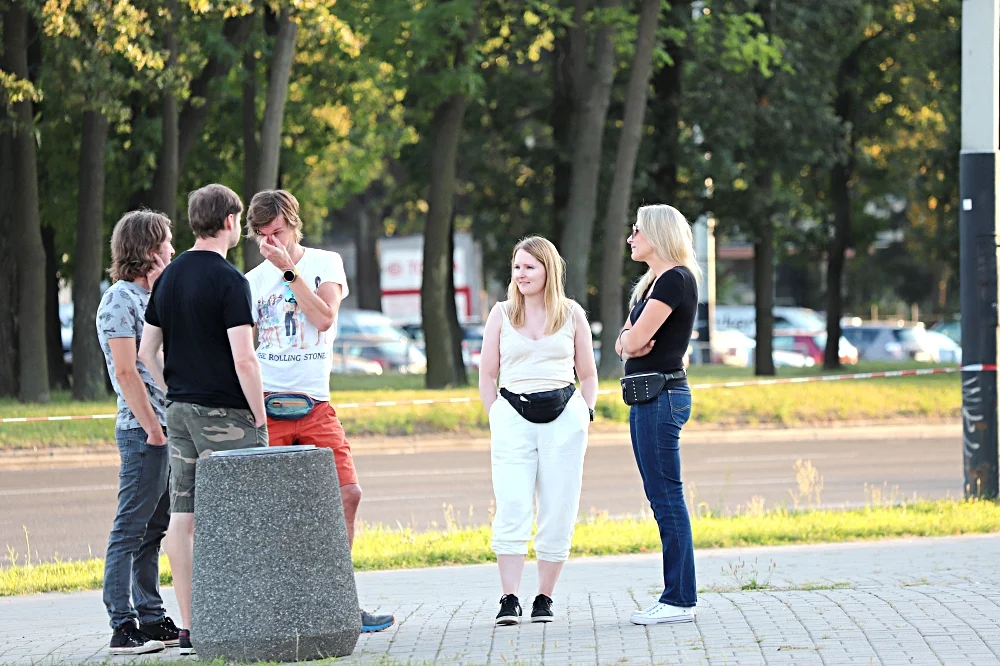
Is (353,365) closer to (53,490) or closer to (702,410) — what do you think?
(702,410)

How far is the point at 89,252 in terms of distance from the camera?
22.4 m

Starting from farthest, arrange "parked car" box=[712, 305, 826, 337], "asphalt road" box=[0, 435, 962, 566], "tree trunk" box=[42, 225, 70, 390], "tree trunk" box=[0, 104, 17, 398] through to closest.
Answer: "parked car" box=[712, 305, 826, 337] → "tree trunk" box=[42, 225, 70, 390] → "tree trunk" box=[0, 104, 17, 398] → "asphalt road" box=[0, 435, 962, 566]

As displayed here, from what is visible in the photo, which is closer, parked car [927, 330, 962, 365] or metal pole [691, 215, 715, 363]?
metal pole [691, 215, 715, 363]

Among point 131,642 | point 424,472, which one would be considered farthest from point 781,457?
point 131,642

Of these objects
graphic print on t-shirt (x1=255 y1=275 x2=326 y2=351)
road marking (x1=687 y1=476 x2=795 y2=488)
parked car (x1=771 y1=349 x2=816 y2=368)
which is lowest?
parked car (x1=771 y1=349 x2=816 y2=368)

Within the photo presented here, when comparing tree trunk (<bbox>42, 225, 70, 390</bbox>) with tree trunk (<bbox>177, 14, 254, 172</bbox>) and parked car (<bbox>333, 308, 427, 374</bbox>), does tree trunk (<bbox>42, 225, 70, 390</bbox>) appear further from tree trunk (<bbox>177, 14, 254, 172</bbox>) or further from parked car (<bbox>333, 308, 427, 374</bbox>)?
parked car (<bbox>333, 308, 427, 374</bbox>)

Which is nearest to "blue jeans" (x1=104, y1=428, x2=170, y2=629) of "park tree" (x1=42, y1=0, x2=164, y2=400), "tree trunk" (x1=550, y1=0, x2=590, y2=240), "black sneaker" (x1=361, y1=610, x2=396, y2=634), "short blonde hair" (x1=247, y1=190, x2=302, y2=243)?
"black sneaker" (x1=361, y1=610, x2=396, y2=634)

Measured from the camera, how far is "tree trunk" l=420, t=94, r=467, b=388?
2570 cm

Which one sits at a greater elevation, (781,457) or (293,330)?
(293,330)

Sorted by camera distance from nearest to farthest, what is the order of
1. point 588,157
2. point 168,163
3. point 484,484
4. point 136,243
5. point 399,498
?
1. point 136,243
2. point 399,498
3. point 484,484
4. point 168,163
5. point 588,157

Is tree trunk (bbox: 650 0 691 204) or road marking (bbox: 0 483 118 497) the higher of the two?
tree trunk (bbox: 650 0 691 204)

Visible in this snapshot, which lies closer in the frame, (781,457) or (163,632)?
(163,632)

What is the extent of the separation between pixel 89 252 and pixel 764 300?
15.1m

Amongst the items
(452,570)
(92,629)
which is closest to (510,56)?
(452,570)
